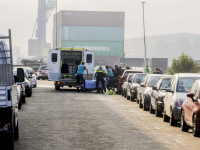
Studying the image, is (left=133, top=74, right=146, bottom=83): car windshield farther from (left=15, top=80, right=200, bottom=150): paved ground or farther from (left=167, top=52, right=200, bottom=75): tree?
(left=167, top=52, right=200, bottom=75): tree

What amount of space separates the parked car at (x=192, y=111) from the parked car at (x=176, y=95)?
54 centimetres

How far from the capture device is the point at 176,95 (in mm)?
12125

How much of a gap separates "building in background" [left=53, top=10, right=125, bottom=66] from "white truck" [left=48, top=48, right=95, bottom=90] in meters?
140

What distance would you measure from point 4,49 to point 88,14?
551 ft

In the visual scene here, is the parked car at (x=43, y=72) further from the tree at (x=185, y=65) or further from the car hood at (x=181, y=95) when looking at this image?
the car hood at (x=181, y=95)

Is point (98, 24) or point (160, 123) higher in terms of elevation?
point (98, 24)

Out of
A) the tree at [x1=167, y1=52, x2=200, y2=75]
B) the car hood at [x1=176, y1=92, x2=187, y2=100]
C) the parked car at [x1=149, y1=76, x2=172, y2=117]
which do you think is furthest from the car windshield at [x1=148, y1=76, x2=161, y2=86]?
the tree at [x1=167, y1=52, x2=200, y2=75]

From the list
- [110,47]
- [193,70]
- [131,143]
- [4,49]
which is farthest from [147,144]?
[110,47]

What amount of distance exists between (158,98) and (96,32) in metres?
161

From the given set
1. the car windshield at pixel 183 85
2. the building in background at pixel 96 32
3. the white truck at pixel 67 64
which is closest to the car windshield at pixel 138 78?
the white truck at pixel 67 64

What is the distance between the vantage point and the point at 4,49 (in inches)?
353

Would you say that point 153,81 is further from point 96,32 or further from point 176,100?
point 96,32

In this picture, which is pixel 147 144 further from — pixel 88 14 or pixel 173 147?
pixel 88 14

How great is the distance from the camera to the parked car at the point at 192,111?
10016mm
